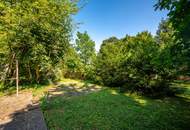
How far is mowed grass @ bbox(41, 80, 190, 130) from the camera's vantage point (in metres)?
4.59

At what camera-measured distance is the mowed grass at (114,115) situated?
181 inches

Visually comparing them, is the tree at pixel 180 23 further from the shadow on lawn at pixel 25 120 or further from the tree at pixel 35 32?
the tree at pixel 35 32

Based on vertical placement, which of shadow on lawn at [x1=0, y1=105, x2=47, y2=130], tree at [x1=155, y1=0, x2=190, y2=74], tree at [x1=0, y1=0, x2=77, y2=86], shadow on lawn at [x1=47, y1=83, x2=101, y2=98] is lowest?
shadow on lawn at [x1=0, y1=105, x2=47, y2=130]

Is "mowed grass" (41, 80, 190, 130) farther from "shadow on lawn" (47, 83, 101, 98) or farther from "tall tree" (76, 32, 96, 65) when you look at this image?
"tall tree" (76, 32, 96, 65)

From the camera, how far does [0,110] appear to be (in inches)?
258

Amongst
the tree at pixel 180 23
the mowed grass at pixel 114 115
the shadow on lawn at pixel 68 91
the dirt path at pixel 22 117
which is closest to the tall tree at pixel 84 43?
the shadow on lawn at pixel 68 91

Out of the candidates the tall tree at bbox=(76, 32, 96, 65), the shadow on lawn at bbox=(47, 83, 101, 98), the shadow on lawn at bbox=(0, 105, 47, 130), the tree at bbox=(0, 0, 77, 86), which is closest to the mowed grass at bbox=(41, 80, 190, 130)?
the shadow on lawn at bbox=(0, 105, 47, 130)

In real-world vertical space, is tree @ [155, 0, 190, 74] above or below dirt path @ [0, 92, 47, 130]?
above

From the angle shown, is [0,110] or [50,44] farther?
[50,44]

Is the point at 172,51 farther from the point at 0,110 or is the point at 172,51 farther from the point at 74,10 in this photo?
the point at 74,10

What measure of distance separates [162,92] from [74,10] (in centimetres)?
783

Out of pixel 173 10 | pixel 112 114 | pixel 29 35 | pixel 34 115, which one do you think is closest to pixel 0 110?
pixel 34 115

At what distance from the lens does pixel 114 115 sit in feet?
17.8

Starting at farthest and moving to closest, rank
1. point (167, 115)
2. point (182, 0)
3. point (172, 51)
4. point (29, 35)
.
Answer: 1. point (29, 35)
2. point (167, 115)
3. point (172, 51)
4. point (182, 0)
